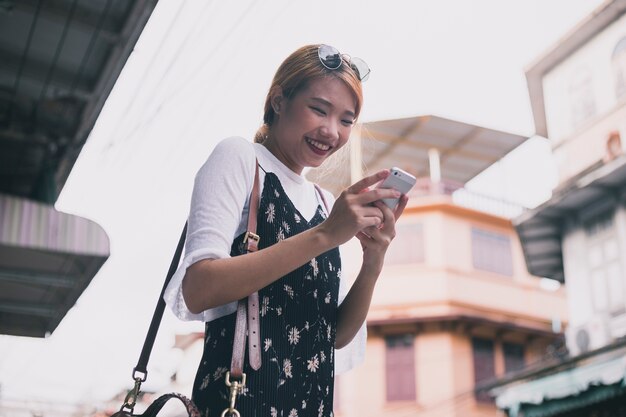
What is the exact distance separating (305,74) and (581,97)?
14.0 meters

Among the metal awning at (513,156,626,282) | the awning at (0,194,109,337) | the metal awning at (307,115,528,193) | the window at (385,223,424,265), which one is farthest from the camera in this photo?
the window at (385,223,424,265)

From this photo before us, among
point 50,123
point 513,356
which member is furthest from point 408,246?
point 50,123

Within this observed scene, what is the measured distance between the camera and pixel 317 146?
1.65 meters

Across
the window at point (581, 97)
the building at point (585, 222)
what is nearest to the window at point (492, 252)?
the building at point (585, 222)

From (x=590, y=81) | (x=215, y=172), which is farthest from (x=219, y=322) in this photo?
(x=590, y=81)

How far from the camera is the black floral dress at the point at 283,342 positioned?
139cm

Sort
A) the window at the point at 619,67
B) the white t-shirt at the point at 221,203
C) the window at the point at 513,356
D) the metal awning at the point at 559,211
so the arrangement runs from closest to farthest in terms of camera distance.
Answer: the white t-shirt at the point at 221,203
the metal awning at the point at 559,211
the window at the point at 619,67
the window at the point at 513,356

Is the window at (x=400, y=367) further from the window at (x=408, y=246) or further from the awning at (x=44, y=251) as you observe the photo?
the awning at (x=44, y=251)

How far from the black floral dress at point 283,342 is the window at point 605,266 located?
12159 millimetres

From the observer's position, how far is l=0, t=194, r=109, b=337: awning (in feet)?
19.0

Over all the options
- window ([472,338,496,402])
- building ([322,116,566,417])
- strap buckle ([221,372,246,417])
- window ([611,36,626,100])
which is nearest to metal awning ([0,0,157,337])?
strap buckle ([221,372,246,417])

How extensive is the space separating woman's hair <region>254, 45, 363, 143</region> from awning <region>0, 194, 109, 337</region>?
4627 millimetres

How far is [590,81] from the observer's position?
13.9 m

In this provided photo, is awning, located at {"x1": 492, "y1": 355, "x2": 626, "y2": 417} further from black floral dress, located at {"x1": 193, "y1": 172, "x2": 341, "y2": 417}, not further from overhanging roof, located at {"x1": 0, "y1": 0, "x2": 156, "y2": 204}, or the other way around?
black floral dress, located at {"x1": 193, "y1": 172, "x2": 341, "y2": 417}
